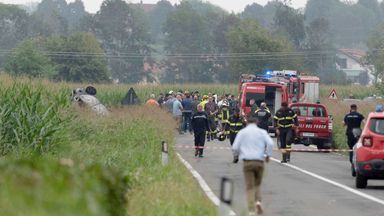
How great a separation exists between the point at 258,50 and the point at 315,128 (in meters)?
69.1

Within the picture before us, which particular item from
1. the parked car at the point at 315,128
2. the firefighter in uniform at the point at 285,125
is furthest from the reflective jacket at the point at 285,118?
the parked car at the point at 315,128

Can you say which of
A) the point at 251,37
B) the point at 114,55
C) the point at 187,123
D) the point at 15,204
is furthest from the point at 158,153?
the point at 114,55

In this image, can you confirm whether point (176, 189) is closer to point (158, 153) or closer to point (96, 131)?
point (158, 153)

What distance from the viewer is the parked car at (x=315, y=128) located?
37906 mm

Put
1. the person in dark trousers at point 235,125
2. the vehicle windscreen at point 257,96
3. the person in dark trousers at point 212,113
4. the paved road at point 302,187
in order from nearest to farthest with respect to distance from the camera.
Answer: the paved road at point 302,187 < the person in dark trousers at point 235,125 < the person in dark trousers at point 212,113 < the vehicle windscreen at point 257,96

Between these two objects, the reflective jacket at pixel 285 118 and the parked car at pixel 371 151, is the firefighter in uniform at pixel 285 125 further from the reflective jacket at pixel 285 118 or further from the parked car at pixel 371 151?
the parked car at pixel 371 151

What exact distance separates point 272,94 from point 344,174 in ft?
79.1

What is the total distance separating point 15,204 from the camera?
20.6ft

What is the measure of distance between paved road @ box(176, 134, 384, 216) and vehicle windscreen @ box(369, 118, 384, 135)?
111 centimetres

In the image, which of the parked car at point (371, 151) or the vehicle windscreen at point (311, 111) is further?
→ the vehicle windscreen at point (311, 111)

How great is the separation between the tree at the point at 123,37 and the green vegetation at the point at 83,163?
91.2 meters

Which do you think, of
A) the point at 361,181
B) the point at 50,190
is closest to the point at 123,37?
the point at 361,181

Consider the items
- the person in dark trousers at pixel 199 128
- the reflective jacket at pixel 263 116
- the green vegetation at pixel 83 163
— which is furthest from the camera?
the reflective jacket at pixel 263 116

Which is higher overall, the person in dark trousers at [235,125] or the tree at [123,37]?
the tree at [123,37]
